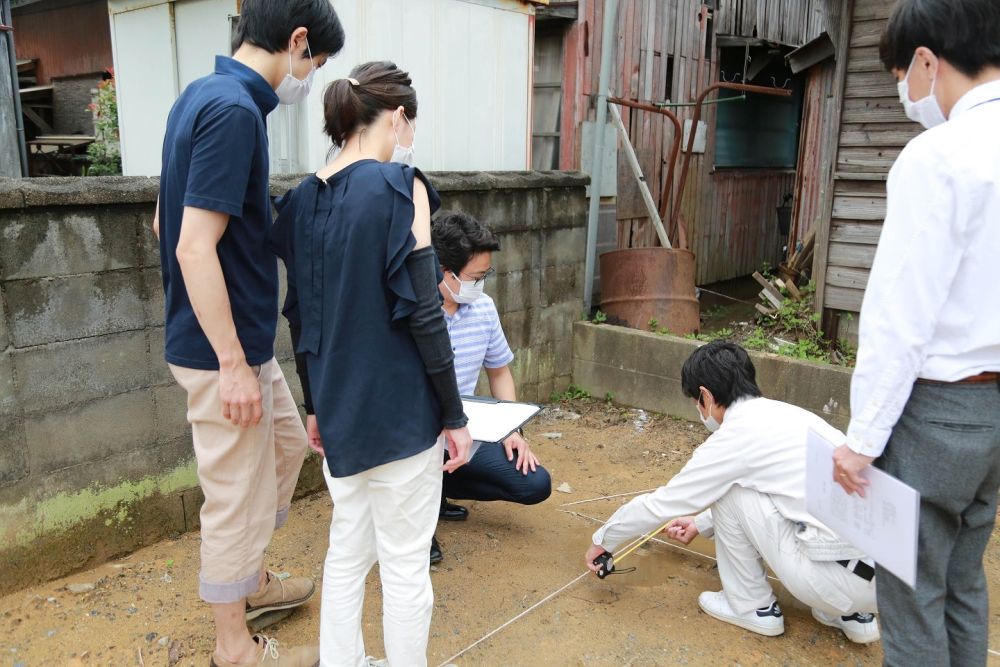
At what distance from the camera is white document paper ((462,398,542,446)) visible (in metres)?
2.56

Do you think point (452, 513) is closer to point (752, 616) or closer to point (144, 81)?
point (752, 616)

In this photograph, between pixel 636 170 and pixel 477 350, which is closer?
pixel 477 350

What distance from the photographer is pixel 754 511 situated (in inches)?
104

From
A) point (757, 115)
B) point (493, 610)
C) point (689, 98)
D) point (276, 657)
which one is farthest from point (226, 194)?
point (757, 115)

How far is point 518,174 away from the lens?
15.9ft

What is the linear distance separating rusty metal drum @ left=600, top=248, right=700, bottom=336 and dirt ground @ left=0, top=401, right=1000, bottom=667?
2084 mm

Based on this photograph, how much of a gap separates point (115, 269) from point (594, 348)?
10.6 feet

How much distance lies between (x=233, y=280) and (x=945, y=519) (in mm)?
1884

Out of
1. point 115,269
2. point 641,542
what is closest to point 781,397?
point 641,542

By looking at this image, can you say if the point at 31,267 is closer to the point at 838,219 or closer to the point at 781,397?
the point at 781,397

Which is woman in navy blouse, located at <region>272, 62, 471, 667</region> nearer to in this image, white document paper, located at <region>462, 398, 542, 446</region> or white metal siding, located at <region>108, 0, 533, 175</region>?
white document paper, located at <region>462, 398, 542, 446</region>

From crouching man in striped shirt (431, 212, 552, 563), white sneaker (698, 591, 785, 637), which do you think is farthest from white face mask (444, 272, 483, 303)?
white sneaker (698, 591, 785, 637)

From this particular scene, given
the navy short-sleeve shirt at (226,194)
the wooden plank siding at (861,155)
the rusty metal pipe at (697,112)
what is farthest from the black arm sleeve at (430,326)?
the rusty metal pipe at (697,112)

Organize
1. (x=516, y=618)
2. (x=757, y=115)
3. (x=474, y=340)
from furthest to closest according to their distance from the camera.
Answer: (x=757, y=115)
(x=474, y=340)
(x=516, y=618)
